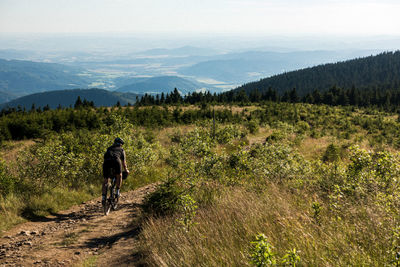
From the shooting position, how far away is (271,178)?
744cm

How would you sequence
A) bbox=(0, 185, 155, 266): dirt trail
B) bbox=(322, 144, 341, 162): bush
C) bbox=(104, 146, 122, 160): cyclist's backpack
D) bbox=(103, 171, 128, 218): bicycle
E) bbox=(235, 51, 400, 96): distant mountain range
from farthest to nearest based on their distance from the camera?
bbox=(235, 51, 400, 96): distant mountain range
bbox=(322, 144, 341, 162): bush
bbox=(103, 171, 128, 218): bicycle
bbox=(104, 146, 122, 160): cyclist's backpack
bbox=(0, 185, 155, 266): dirt trail

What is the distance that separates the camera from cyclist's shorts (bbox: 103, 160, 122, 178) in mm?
8109

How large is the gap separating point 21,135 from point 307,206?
3076cm

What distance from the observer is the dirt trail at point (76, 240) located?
5.06 metres

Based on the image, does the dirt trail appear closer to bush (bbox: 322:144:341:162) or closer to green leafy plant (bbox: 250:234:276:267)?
green leafy plant (bbox: 250:234:276:267)

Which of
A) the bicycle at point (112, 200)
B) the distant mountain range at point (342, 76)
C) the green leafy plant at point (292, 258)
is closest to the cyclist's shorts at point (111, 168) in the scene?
the bicycle at point (112, 200)

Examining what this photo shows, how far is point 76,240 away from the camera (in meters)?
6.12

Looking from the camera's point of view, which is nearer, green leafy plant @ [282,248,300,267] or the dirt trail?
green leafy plant @ [282,248,300,267]

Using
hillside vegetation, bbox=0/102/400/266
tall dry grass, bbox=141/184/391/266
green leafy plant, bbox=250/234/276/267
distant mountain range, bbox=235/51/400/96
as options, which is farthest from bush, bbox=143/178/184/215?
distant mountain range, bbox=235/51/400/96

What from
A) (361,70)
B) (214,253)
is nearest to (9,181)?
(214,253)

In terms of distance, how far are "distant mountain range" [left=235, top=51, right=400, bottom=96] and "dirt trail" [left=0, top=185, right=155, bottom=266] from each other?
139m

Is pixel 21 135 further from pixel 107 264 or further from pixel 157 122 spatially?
pixel 107 264

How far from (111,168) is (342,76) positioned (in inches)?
6860

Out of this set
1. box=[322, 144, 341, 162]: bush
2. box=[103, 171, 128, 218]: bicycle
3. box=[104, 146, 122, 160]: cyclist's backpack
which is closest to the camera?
box=[104, 146, 122, 160]: cyclist's backpack
